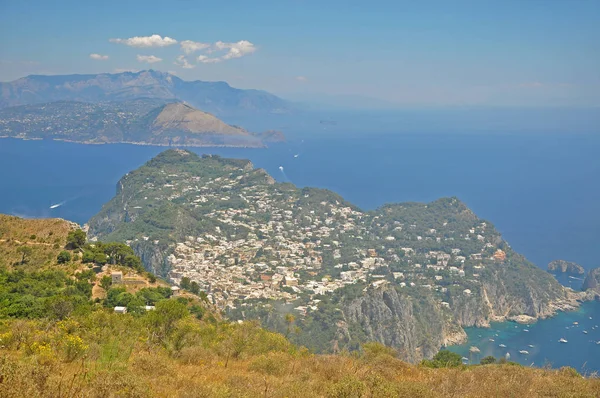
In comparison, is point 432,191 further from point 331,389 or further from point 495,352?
point 331,389

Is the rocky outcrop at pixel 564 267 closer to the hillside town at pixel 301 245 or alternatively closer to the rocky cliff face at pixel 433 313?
the hillside town at pixel 301 245

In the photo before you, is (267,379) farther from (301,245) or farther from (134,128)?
(134,128)

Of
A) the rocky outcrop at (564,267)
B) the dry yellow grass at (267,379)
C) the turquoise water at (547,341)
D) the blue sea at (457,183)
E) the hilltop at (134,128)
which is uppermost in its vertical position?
the hilltop at (134,128)

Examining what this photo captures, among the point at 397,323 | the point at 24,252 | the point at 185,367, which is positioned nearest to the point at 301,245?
the point at 397,323

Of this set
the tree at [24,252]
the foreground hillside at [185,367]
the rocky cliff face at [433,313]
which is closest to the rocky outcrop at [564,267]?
the rocky cliff face at [433,313]

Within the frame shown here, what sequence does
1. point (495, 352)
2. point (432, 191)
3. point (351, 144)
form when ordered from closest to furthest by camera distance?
point (495, 352), point (432, 191), point (351, 144)

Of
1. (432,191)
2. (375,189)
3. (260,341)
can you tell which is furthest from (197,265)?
(432,191)
